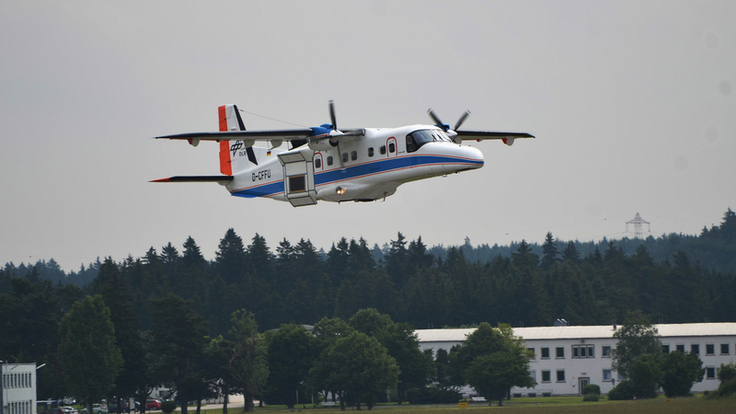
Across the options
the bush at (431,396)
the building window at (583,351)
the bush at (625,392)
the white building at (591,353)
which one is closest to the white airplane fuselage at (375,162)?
the bush at (625,392)

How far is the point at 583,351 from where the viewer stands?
127375 mm

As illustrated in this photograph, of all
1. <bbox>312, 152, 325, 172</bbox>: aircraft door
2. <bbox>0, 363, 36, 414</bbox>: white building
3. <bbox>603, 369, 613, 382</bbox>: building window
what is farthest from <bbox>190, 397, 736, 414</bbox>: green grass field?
<bbox>312, 152, 325, 172</bbox>: aircraft door

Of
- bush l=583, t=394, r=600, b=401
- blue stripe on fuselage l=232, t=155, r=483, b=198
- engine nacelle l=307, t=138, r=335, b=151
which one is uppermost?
engine nacelle l=307, t=138, r=335, b=151

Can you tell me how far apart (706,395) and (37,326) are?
3461 inches

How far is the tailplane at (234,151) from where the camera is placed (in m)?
53.3

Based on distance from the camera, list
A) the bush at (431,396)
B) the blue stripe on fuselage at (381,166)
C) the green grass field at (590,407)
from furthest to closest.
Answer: the bush at (431,396)
the green grass field at (590,407)
the blue stripe on fuselage at (381,166)

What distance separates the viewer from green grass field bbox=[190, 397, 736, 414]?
266ft

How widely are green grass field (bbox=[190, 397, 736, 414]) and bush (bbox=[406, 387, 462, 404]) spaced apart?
3193mm

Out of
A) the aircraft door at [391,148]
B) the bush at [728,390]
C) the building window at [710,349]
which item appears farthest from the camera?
the building window at [710,349]

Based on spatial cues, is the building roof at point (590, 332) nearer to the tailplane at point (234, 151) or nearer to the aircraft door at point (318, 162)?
the tailplane at point (234, 151)

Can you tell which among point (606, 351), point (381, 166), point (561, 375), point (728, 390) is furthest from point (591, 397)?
point (381, 166)

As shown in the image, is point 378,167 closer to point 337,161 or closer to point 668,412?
point 337,161

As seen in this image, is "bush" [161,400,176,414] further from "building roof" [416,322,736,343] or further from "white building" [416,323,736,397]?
"white building" [416,323,736,397]

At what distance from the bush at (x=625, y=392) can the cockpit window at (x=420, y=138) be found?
7199 centimetres
